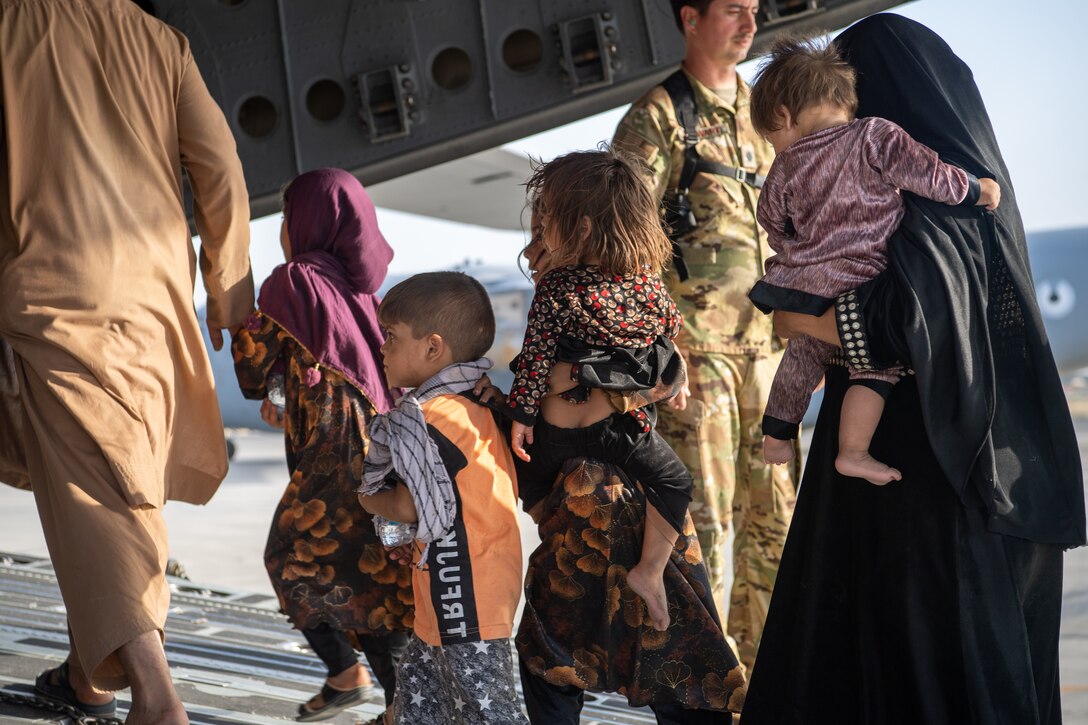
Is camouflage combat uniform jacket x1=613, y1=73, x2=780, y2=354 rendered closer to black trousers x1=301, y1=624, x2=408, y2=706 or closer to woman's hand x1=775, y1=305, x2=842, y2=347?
woman's hand x1=775, y1=305, x2=842, y2=347

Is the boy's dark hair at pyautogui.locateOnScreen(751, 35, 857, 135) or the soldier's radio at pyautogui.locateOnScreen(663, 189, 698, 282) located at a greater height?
the boy's dark hair at pyautogui.locateOnScreen(751, 35, 857, 135)

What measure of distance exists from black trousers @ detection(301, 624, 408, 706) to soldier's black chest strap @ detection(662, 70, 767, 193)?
5.14 ft

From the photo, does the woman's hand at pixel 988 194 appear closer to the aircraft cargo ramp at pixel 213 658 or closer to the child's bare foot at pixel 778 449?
the child's bare foot at pixel 778 449

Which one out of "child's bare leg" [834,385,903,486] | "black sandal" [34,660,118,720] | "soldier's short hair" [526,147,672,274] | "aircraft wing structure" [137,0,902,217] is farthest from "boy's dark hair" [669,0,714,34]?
"black sandal" [34,660,118,720]

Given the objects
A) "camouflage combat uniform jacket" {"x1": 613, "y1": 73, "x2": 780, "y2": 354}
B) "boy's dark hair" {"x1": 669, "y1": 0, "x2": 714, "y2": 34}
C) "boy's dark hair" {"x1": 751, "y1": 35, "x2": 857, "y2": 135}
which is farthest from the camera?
"boy's dark hair" {"x1": 669, "y1": 0, "x2": 714, "y2": 34}

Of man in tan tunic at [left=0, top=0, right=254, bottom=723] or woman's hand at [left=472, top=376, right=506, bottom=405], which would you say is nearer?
woman's hand at [left=472, top=376, right=506, bottom=405]

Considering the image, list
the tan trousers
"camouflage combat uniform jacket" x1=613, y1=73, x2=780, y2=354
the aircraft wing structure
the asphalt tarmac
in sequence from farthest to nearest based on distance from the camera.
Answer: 1. the asphalt tarmac
2. the aircraft wing structure
3. "camouflage combat uniform jacket" x1=613, y1=73, x2=780, y2=354
4. the tan trousers

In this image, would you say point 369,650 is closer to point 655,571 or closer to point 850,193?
point 655,571

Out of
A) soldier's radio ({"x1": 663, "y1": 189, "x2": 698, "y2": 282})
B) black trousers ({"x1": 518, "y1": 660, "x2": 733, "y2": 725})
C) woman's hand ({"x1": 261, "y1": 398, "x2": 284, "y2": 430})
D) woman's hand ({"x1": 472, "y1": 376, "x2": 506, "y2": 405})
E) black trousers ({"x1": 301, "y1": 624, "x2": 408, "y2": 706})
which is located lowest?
black trousers ({"x1": 301, "y1": 624, "x2": 408, "y2": 706})

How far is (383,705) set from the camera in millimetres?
3373

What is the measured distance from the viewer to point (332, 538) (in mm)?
2988

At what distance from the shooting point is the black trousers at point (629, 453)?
2375 mm

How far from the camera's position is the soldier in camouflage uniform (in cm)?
324

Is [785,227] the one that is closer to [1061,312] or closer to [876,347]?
[876,347]
